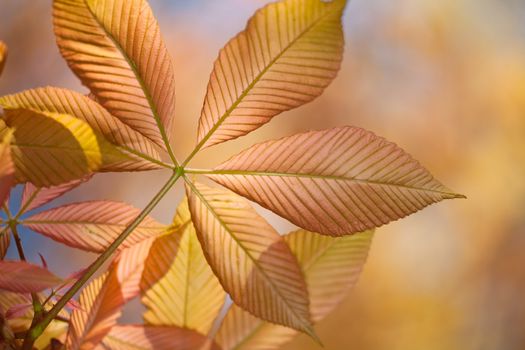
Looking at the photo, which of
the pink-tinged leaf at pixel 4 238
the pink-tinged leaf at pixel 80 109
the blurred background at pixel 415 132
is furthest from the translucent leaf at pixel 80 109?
the blurred background at pixel 415 132

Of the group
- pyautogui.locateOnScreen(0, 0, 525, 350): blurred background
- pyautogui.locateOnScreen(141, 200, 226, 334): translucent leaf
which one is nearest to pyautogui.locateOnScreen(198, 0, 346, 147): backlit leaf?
pyautogui.locateOnScreen(141, 200, 226, 334): translucent leaf

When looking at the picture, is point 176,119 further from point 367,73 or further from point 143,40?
point 143,40

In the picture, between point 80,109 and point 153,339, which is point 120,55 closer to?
point 80,109

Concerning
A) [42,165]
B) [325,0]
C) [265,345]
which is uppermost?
[325,0]

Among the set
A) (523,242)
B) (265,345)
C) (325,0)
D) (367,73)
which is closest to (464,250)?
(523,242)

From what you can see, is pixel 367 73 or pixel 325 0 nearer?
pixel 325 0

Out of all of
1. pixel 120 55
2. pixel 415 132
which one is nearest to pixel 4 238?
pixel 120 55

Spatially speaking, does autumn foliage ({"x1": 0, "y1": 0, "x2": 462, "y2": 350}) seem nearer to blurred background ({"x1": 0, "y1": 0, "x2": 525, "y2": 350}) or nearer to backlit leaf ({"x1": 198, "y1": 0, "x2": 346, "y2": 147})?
backlit leaf ({"x1": 198, "y1": 0, "x2": 346, "y2": 147})

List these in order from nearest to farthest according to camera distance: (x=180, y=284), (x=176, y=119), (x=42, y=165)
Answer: (x=42, y=165) < (x=180, y=284) < (x=176, y=119)
